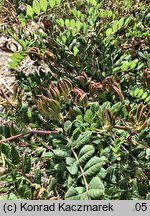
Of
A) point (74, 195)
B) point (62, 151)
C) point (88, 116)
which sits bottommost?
point (74, 195)

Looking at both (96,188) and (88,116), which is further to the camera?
(88,116)

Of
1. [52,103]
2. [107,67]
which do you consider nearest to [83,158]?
[52,103]

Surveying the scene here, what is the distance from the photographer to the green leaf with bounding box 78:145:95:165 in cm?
128

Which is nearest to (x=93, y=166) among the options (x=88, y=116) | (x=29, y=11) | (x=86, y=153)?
(x=86, y=153)

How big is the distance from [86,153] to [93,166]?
0.06m

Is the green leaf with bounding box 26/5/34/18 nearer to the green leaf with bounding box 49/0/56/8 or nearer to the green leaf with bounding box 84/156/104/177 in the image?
the green leaf with bounding box 49/0/56/8

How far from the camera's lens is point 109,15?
1.78 metres

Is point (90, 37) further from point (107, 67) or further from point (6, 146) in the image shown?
point (6, 146)

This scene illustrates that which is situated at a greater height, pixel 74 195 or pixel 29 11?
pixel 29 11

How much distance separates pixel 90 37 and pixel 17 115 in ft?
1.63

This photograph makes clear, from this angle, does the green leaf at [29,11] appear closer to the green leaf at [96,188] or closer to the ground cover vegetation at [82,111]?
the ground cover vegetation at [82,111]

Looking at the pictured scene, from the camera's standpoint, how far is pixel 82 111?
1.50 metres

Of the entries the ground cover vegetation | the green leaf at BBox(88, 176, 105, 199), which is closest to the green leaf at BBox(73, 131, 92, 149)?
the ground cover vegetation

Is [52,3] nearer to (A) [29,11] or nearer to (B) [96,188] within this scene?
(A) [29,11]
